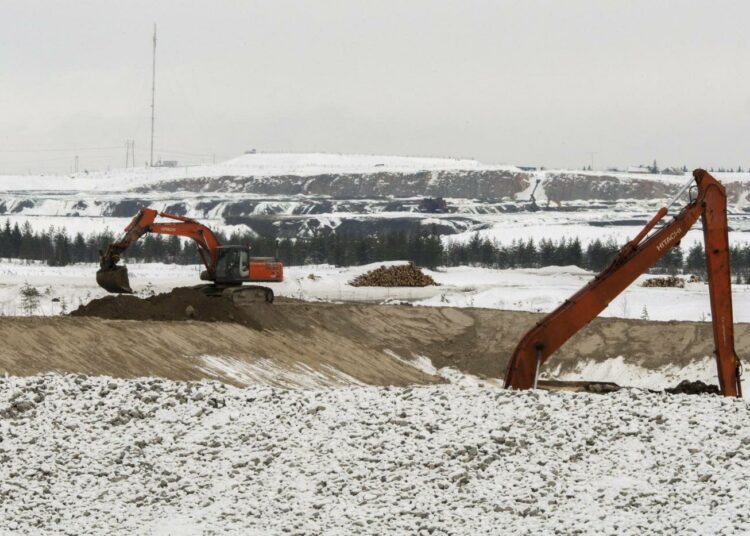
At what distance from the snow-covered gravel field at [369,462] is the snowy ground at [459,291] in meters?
26.1

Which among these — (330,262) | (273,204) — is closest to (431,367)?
(330,262)

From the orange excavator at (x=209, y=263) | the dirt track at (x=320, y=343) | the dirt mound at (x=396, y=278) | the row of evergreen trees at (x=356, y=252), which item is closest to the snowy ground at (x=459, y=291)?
the dirt mound at (x=396, y=278)

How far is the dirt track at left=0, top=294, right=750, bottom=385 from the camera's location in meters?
26.7

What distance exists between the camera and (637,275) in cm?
2358

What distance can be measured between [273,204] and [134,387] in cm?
14032

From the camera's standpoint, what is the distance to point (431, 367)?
1470 inches

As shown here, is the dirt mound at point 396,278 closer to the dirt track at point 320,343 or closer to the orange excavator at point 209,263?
the dirt track at point 320,343

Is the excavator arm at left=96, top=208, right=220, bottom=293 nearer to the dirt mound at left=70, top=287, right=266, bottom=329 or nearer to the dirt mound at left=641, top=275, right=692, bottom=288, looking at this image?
the dirt mound at left=70, top=287, right=266, bottom=329

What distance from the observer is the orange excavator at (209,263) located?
37406 millimetres

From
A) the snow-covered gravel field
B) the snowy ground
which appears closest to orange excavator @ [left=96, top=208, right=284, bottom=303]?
the snowy ground

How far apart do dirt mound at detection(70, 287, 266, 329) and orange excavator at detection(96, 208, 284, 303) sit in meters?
1.39

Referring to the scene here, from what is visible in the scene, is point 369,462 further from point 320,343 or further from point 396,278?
point 396,278

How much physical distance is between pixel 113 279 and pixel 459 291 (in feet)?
71.4

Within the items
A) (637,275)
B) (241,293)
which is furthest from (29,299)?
(637,275)
